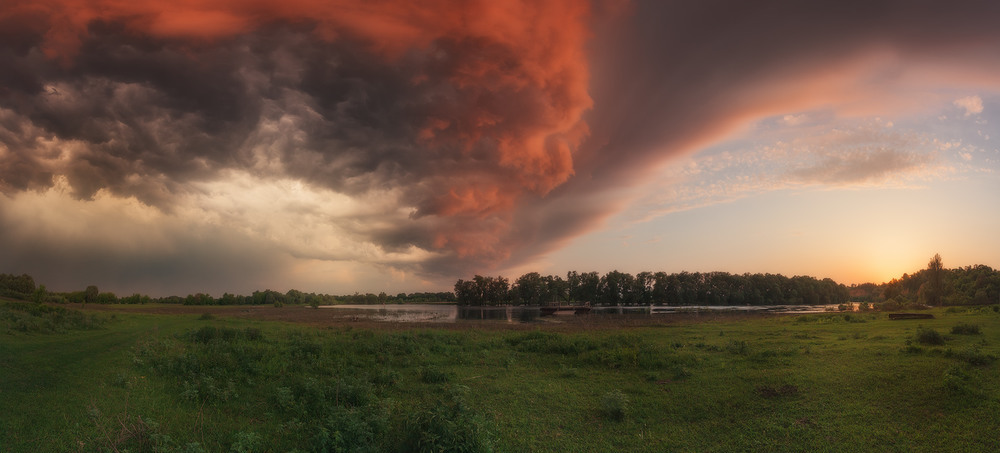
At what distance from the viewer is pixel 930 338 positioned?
55.2 feet

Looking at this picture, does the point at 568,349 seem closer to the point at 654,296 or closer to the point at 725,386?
the point at 725,386

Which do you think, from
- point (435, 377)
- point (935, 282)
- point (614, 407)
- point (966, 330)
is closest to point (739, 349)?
point (966, 330)

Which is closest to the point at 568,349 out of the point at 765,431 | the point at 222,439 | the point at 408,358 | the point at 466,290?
the point at 408,358

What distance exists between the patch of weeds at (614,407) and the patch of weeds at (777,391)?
4579 mm

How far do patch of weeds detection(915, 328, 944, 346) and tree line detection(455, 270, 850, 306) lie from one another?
386 feet

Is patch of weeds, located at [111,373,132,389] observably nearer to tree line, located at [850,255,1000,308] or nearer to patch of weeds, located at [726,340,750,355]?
patch of weeds, located at [726,340,750,355]

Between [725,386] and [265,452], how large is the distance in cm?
1416

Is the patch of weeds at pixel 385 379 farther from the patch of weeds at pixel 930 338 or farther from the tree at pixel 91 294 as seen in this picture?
the tree at pixel 91 294

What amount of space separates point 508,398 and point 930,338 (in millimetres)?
18227

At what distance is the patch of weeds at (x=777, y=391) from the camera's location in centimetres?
1249

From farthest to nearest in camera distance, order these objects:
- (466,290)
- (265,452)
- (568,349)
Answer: (466,290) → (568,349) → (265,452)

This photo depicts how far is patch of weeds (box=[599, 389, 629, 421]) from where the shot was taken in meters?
11.8

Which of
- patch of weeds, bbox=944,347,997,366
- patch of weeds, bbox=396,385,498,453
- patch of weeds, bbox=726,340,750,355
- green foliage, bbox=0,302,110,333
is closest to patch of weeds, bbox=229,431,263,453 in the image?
patch of weeds, bbox=396,385,498,453

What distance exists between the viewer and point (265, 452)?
962 cm
